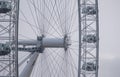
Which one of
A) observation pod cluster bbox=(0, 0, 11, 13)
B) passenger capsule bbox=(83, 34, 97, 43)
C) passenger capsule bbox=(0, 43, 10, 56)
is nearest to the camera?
passenger capsule bbox=(0, 43, 10, 56)

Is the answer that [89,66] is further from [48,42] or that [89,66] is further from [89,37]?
[48,42]

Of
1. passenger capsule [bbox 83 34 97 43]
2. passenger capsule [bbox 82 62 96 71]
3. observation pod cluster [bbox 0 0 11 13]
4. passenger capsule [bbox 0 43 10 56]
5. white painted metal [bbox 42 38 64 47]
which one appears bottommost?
passenger capsule [bbox 82 62 96 71]

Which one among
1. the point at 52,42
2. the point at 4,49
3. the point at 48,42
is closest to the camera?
the point at 4,49

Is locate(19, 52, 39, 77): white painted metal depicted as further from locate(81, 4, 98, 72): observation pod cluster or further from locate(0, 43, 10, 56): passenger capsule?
locate(81, 4, 98, 72): observation pod cluster

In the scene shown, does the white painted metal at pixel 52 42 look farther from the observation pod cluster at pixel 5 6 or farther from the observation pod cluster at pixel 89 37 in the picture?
the observation pod cluster at pixel 5 6

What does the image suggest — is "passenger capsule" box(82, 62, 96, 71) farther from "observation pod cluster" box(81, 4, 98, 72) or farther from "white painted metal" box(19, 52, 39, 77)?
"white painted metal" box(19, 52, 39, 77)

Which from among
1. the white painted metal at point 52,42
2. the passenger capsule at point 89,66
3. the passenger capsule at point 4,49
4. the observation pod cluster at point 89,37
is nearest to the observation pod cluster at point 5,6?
the passenger capsule at point 4,49

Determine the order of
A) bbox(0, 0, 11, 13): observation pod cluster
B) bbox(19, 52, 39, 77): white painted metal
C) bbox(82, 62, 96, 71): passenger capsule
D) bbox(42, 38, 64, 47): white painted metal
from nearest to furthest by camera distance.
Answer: bbox(0, 0, 11, 13): observation pod cluster < bbox(19, 52, 39, 77): white painted metal < bbox(42, 38, 64, 47): white painted metal < bbox(82, 62, 96, 71): passenger capsule

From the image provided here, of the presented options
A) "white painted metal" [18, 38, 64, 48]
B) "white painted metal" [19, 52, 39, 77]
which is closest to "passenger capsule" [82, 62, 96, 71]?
"white painted metal" [18, 38, 64, 48]

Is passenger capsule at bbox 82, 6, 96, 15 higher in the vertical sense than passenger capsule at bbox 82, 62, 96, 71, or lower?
higher

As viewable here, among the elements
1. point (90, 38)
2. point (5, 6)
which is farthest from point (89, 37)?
point (5, 6)

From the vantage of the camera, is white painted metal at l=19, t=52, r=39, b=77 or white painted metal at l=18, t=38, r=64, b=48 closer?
white painted metal at l=19, t=52, r=39, b=77

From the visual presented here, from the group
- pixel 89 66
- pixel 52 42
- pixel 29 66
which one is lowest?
pixel 89 66

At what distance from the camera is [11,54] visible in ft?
67.7
